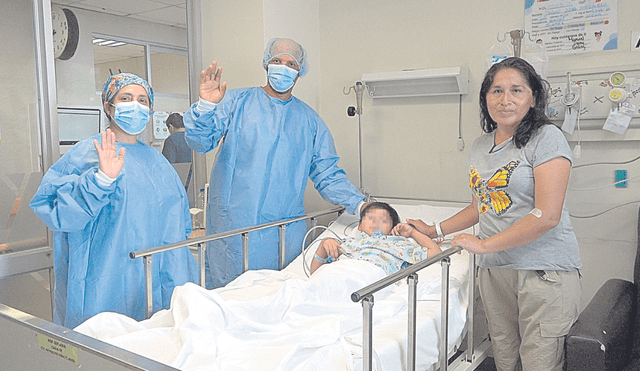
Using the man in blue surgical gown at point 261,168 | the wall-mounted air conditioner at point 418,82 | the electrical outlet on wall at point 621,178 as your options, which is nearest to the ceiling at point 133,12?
the man in blue surgical gown at point 261,168

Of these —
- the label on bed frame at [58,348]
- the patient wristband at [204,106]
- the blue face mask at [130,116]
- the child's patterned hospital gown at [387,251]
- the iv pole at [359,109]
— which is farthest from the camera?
the iv pole at [359,109]

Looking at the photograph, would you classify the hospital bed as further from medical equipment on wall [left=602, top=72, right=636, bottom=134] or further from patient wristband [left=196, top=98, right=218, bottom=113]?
medical equipment on wall [left=602, top=72, right=636, bottom=134]

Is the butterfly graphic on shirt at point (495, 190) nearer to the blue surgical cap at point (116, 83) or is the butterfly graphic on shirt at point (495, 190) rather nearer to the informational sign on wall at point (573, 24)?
the informational sign on wall at point (573, 24)

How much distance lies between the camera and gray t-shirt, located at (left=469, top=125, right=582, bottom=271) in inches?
74.7

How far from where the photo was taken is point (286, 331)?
174 centimetres

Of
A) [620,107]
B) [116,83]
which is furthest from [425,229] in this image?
[116,83]

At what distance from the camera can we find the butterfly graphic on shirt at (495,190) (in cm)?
195

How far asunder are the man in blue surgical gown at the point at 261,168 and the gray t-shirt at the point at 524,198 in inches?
35.0

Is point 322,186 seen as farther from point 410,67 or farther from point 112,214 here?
point 112,214

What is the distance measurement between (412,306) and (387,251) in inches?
24.4

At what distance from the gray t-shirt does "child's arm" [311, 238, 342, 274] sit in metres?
0.69

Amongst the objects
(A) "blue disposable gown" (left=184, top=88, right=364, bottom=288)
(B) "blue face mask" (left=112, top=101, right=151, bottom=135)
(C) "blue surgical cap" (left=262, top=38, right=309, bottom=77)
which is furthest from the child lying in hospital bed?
(B) "blue face mask" (left=112, top=101, right=151, bottom=135)

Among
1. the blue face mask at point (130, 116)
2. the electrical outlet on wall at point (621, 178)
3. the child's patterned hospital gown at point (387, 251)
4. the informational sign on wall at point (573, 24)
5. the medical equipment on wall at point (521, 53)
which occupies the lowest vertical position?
the child's patterned hospital gown at point (387, 251)

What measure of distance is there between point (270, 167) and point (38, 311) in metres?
1.52
